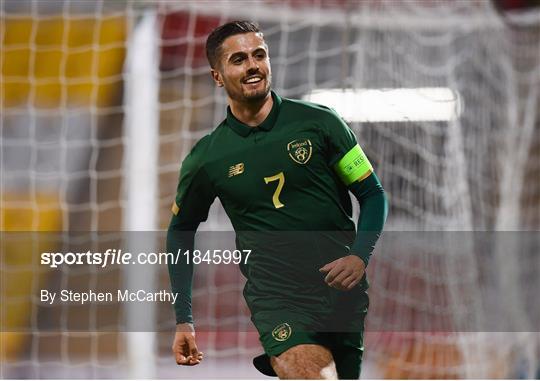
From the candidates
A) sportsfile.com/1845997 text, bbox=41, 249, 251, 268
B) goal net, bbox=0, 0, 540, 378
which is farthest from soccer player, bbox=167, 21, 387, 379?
goal net, bbox=0, 0, 540, 378

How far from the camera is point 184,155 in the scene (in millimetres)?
3803

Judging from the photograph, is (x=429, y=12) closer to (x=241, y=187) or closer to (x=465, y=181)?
(x=465, y=181)

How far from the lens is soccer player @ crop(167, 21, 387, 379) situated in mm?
2139

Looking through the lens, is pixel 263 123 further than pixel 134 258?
No

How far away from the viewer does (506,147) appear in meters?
4.61

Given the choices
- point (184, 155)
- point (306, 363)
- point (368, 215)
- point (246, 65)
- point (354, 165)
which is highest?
point (184, 155)

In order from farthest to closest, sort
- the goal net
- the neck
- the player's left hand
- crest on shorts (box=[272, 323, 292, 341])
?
the goal net → the neck → crest on shorts (box=[272, 323, 292, 341]) → the player's left hand

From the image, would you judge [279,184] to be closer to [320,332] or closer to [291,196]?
[291,196]

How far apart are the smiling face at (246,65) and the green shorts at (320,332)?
0.51 meters

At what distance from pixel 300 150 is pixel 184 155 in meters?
1.68

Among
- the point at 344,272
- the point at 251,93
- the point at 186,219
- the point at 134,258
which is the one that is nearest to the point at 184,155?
the point at 134,258

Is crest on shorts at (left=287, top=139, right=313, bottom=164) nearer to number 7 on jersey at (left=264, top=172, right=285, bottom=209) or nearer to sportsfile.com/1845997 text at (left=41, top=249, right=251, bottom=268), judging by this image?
number 7 on jersey at (left=264, top=172, right=285, bottom=209)

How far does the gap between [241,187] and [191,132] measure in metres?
1.71

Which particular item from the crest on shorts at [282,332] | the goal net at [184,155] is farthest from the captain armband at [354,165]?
the goal net at [184,155]
